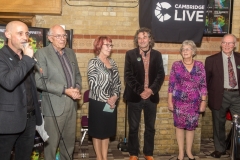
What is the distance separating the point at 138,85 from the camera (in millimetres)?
4523

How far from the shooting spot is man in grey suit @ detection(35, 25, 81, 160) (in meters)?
3.74

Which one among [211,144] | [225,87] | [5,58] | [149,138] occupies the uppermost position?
[5,58]

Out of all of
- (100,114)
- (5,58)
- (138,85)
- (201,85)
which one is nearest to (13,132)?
(5,58)

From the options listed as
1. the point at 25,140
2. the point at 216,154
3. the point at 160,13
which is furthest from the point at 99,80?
the point at 216,154

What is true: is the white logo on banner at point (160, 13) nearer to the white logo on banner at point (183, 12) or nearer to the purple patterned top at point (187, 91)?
the white logo on banner at point (183, 12)

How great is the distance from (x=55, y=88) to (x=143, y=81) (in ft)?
4.75

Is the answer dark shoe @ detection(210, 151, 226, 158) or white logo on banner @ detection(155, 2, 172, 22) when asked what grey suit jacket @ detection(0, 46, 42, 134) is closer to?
white logo on banner @ detection(155, 2, 172, 22)

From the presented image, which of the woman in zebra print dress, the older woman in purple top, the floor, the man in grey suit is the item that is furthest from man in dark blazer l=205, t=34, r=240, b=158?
the man in grey suit

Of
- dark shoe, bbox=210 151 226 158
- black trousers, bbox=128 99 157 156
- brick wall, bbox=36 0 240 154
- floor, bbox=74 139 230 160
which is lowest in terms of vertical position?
floor, bbox=74 139 230 160

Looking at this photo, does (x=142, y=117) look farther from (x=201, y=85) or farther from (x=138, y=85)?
(x=201, y=85)

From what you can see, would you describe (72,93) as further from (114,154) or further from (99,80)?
(114,154)

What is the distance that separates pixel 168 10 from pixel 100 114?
7.21 ft

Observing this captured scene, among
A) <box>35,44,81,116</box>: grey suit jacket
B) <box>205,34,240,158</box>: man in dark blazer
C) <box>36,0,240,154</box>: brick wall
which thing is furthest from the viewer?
<box>36,0,240,154</box>: brick wall

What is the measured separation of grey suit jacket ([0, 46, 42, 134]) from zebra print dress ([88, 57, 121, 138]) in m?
1.30
